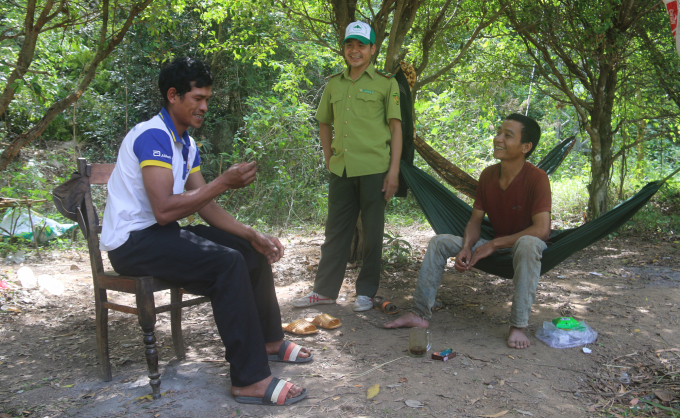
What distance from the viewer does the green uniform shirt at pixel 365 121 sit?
302 cm

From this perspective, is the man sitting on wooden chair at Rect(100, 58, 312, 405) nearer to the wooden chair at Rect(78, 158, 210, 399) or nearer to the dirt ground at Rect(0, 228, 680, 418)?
the wooden chair at Rect(78, 158, 210, 399)

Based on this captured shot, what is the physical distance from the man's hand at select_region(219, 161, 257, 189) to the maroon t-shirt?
1.51 meters

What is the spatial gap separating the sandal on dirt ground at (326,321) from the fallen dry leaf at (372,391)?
733 millimetres

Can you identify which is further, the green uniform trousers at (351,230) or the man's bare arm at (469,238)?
the green uniform trousers at (351,230)

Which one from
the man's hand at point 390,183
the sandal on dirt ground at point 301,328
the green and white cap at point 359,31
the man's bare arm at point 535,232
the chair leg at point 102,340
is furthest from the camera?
the man's hand at point 390,183

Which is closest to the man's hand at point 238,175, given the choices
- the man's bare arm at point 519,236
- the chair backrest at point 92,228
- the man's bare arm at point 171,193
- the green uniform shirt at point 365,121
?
the man's bare arm at point 171,193

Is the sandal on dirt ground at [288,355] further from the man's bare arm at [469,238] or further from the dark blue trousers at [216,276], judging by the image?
the man's bare arm at [469,238]

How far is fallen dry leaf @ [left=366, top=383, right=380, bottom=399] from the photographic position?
2002 millimetres

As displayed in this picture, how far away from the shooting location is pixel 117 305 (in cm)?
206

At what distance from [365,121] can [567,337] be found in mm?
1680

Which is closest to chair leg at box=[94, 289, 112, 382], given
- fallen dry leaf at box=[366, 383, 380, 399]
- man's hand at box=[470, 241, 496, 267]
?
fallen dry leaf at box=[366, 383, 380, 399]

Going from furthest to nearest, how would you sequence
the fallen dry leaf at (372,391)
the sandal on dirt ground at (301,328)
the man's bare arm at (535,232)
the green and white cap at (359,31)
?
the green and white cap at (359,31)
the sandal on dirt ground at (301,328)
the man's bare arm at (535,232)
the fallen dry leaf at (372,391)

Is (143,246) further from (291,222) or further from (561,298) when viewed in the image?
(291,222)

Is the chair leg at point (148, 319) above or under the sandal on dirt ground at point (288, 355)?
above
